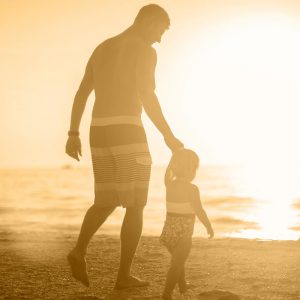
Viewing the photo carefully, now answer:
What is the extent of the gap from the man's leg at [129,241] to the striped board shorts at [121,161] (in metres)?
0.10

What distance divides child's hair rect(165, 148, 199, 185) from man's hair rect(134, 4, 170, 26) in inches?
45.4

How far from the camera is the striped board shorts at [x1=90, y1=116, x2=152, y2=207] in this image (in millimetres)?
5516

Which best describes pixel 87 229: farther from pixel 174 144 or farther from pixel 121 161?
pixel 174 144

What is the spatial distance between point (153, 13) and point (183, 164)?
4.22ft

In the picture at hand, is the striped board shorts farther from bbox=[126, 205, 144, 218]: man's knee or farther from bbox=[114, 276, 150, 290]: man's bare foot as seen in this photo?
bbox=[114, 276, 150, 290]: man's bare foot

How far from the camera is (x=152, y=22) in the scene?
5.72 m

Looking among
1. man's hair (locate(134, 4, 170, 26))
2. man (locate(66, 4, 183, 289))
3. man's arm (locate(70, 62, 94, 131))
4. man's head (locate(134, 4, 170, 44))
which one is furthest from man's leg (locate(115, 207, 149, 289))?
man's hair (locate(134, 4, 170, 26))

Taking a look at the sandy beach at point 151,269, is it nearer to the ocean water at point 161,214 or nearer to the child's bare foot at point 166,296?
the child's bare foot at point 166,296

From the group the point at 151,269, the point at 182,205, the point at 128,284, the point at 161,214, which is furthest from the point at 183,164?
the point at 161,214

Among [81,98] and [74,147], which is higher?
[81,98]

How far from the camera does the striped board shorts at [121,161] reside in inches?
217

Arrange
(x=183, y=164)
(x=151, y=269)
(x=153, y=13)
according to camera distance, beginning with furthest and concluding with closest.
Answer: (x=151, y=269) < (x=153, y=13) < (x=183, y=164)

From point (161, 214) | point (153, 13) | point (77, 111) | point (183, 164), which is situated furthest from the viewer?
point (161, 214)

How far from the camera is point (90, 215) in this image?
565 cm
